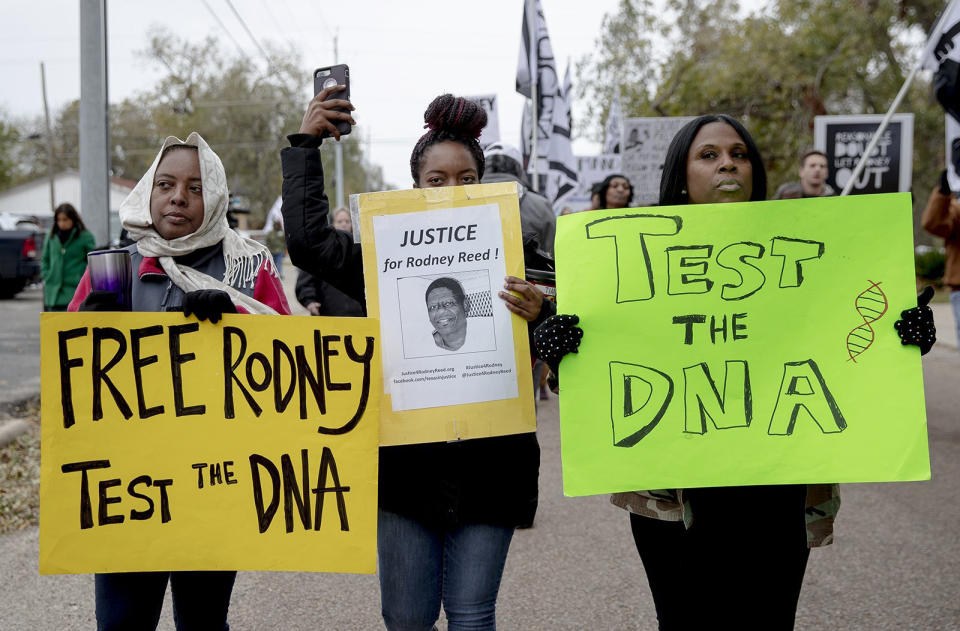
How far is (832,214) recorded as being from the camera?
2.31 metres

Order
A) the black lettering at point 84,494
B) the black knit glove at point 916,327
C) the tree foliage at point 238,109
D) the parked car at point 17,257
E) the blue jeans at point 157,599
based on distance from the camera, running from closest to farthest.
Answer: the black knit glove at point 916,327 < the black lettering at point 84,494 < the blue jeans at point 157,599 < the parked car at point 17,257 < the tree foliage at point 238,109

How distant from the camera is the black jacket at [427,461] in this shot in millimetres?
2406

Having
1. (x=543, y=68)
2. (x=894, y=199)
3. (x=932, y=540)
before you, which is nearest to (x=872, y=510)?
(x=932, y=540)

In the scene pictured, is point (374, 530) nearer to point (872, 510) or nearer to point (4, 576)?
point (4, 576)

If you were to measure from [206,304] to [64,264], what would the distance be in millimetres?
8016

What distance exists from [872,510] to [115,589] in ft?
14.4

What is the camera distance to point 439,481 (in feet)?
7.86

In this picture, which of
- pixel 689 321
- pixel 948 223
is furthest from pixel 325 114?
pixel 948 223

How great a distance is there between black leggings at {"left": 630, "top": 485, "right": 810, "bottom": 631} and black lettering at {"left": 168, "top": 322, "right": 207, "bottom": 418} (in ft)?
3.93

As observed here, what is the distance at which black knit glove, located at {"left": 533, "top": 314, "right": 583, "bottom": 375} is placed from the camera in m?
2.24

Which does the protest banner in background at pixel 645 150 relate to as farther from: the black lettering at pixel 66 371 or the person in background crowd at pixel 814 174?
the black lettering at pixel 66 371

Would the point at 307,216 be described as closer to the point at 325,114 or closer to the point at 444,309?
the point at 325,114

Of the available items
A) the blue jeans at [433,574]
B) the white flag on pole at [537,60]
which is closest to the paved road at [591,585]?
the blue jeans at [433,574]

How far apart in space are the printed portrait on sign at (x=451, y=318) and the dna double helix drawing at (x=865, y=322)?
2.86 feet
